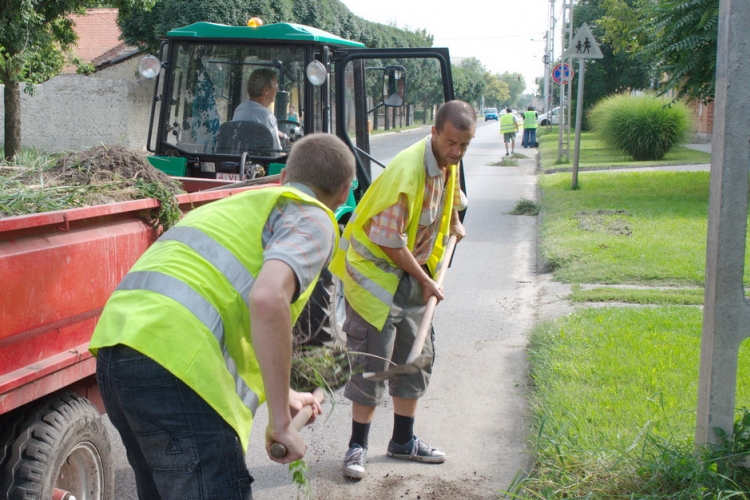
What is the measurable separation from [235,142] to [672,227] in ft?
21.8

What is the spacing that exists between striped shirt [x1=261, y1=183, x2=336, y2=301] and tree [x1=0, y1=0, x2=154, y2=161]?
49.0 feet

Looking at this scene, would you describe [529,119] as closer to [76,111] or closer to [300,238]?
[76,111]

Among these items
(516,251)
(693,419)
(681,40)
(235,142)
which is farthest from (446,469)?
(681,40)

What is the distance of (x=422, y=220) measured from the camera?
14.0 ft

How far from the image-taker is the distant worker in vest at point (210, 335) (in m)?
2.28

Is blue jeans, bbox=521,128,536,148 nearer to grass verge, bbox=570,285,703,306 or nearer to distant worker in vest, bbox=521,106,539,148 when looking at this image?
distant worker in vest, bbox=521,106,539,148

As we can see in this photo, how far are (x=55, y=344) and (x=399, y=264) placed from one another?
5.58ft

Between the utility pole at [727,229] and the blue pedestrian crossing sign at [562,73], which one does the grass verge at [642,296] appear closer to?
the utility pole at [727,229]

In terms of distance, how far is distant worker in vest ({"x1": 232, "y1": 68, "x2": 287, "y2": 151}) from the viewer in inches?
260

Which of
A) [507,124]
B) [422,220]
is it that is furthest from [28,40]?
[507,124]

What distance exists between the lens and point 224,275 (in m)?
2.40

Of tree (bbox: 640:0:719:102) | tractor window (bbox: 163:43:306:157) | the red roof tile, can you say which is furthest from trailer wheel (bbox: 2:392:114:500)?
the red roof tile

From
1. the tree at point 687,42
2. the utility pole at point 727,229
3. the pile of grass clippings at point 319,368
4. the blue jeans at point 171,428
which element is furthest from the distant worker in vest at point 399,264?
the tree at point 687,42

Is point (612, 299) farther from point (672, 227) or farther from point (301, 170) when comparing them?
point (301, 170)
